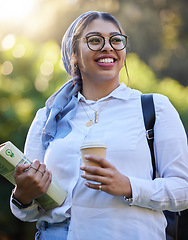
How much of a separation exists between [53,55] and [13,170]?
3939 millimetres

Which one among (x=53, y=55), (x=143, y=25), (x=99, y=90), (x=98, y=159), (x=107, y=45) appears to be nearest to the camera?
(x=98, y=159)

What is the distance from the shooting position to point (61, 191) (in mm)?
1999

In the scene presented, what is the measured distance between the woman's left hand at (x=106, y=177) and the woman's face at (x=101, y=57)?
65cm

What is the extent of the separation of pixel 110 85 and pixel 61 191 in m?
0.72

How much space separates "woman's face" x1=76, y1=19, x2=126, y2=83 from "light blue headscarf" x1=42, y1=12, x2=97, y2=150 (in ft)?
0.52

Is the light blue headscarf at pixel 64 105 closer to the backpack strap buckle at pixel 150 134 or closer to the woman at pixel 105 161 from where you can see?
the woman at pixel 105 161

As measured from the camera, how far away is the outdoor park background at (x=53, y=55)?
5406 mm

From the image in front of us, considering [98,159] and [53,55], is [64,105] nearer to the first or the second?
[98,159]

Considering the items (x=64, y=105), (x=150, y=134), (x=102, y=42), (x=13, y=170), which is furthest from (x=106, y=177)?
(x=102, y=42)

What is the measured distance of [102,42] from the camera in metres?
2.24

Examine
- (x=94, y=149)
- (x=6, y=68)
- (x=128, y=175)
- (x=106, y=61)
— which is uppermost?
(x=106, y=61)

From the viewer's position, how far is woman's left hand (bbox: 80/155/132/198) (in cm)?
178

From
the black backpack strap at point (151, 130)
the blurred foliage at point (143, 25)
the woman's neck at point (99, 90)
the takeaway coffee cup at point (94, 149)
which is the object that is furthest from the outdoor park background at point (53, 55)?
the takeaway coffee cup at point (94, 149)

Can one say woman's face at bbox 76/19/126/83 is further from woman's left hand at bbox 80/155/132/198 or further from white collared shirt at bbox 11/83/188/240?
woman's left hand at bbox 80/155/132/198
